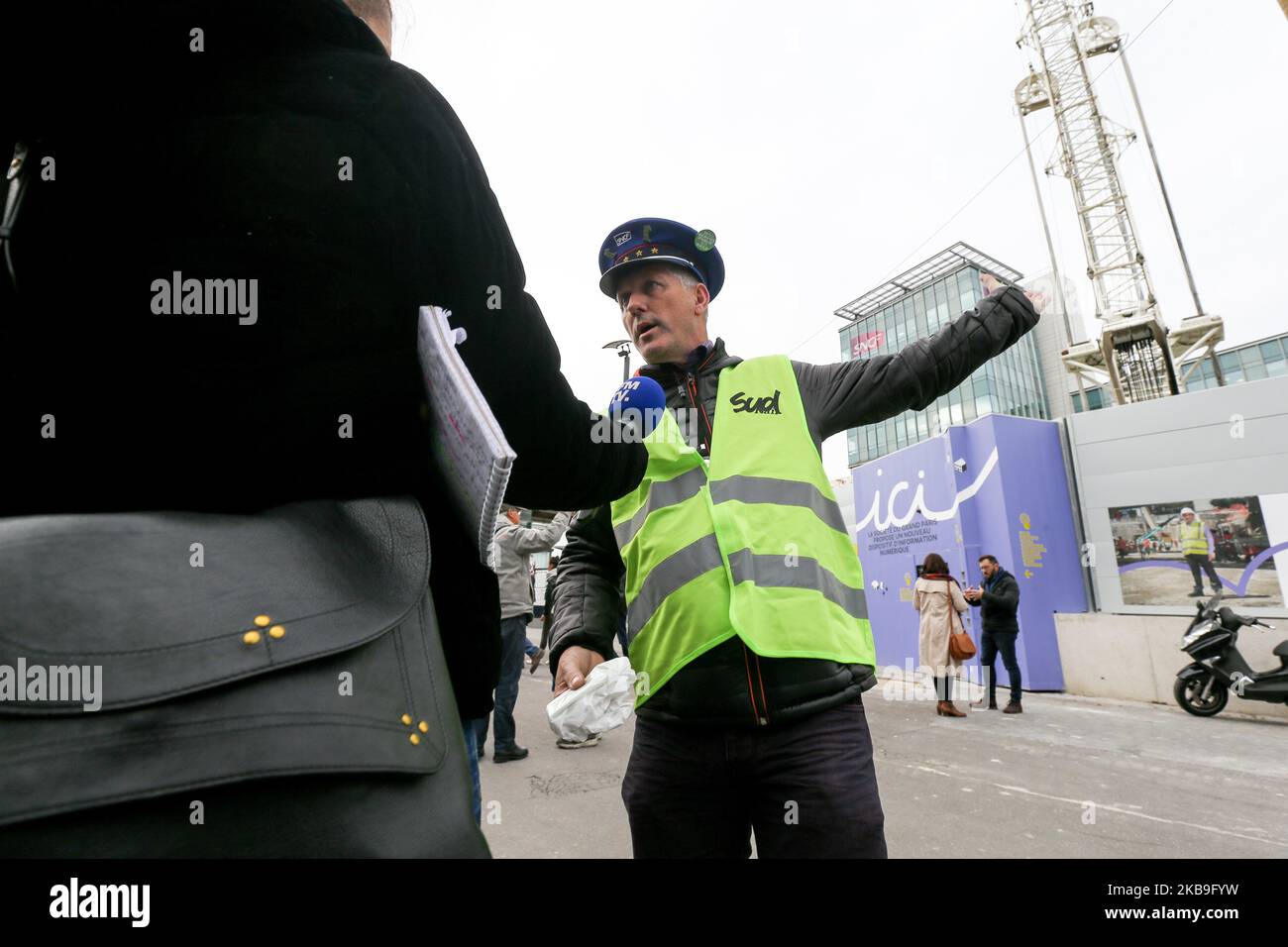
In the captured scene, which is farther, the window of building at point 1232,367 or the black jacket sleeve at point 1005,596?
the window of building at point 1232,367

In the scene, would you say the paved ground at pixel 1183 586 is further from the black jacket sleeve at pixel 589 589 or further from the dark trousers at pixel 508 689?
the black jacket sleeve at pixel 589 589

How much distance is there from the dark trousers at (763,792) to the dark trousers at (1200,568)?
1077 cm

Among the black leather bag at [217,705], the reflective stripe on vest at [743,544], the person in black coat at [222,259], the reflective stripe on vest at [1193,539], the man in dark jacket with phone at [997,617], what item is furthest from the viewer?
the reflective stripe on vest at [1193,539]

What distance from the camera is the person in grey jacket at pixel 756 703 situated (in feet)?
5.56

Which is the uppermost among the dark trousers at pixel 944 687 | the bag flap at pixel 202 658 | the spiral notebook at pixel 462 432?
the spiral notebook at pixel 462 432

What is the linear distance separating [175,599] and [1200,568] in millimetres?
12349

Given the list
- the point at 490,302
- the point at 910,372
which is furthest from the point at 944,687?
the point at 490,302

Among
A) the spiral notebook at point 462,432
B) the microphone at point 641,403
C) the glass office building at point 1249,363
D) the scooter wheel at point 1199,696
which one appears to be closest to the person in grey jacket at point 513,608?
the microphone at point 641,403

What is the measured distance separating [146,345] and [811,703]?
1485 mm

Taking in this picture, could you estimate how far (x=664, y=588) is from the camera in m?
1.91

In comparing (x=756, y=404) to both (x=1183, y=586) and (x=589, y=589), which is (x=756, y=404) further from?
(x=1183, y=586)

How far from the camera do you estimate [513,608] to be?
18.6 feet

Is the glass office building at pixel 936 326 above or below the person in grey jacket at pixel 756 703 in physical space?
above

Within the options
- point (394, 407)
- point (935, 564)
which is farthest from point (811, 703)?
point (935, 564)
